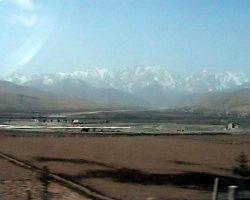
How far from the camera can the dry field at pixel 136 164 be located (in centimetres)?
2222

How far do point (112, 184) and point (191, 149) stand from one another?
815 inches

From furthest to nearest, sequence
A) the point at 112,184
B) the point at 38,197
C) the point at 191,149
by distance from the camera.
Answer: the point at 191,149, the point at 112,184, the point at 38,197

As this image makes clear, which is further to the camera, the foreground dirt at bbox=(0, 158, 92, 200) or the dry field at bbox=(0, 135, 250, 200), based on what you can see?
the dry field at bbox=(0, 135, 250, 200)

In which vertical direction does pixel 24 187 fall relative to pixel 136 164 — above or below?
below

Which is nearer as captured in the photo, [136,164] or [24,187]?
[24,187]

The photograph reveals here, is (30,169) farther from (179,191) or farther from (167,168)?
(179,191)

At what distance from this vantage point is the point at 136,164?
31.4 m

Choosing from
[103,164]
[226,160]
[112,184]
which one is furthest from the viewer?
[226,160]

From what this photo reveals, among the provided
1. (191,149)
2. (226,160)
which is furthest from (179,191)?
(191,149)

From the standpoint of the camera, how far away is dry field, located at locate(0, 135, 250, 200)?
875 inches

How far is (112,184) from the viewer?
76.4 feet

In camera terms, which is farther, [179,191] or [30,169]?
[30,169]

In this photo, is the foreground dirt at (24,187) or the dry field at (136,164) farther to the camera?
the dry field at (136,164)

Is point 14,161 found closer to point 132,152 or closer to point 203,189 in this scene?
point 132,152
